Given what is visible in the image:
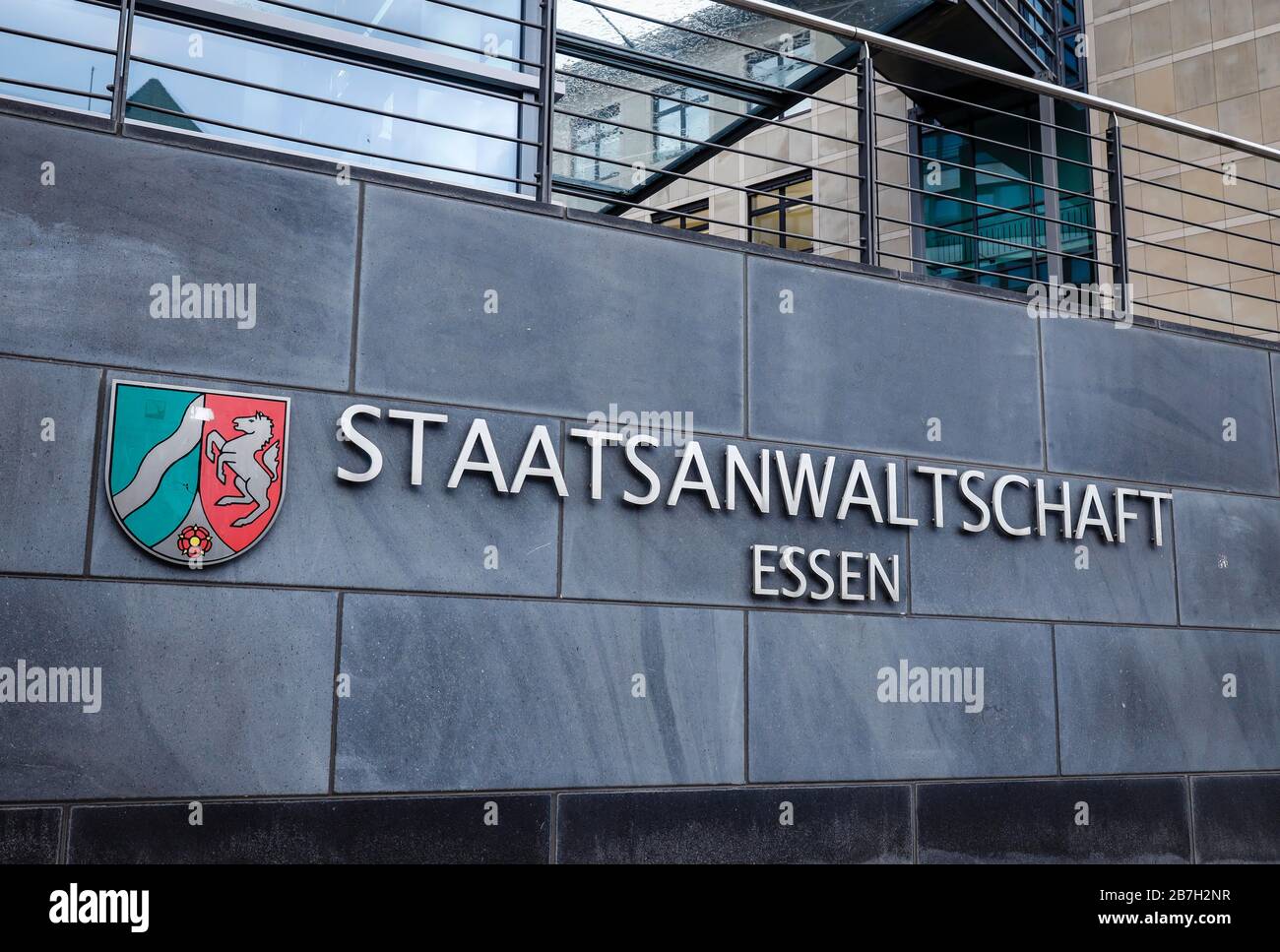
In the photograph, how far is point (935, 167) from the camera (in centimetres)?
1792

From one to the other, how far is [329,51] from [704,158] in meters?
4.22

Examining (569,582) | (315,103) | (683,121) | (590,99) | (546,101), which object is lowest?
(569,582)

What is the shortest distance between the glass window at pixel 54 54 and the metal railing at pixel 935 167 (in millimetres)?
3234

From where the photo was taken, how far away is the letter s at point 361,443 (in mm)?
5520

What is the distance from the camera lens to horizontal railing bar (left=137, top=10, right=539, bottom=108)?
22.1ft

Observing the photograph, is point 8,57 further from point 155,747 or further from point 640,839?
point 640,839

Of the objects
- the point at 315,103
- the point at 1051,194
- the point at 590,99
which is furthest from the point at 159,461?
the point at 1051,194

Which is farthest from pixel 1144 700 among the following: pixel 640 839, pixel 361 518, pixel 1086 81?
pixel 1086 81

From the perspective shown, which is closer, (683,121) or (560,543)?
(560,543)

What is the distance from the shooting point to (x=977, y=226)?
17891 mm

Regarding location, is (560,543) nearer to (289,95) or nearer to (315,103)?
(289,95)

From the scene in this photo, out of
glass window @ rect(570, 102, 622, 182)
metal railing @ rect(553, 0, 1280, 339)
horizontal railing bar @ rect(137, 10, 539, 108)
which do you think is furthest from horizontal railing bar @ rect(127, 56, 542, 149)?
glass window @ rect(570, 102, 622, 182)

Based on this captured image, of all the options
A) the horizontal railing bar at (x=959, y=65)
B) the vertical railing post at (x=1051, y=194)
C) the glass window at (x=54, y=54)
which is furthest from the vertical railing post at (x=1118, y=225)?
the vertical railing post at (x=1051, y=194)

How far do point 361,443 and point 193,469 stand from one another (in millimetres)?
730
